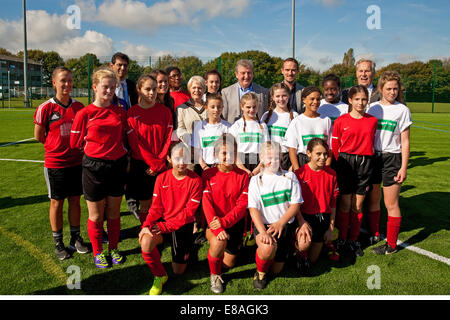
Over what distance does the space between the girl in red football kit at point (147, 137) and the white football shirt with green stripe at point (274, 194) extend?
1146 millimetres

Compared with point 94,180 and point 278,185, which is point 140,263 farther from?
point 278,185

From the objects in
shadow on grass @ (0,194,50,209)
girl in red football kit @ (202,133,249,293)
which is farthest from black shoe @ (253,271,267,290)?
shadow on grass @ (0,194,50,209)

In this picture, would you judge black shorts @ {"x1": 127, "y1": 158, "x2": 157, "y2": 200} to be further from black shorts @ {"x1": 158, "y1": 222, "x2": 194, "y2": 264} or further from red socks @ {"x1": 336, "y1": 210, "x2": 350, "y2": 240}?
red socks @ {"x1": 336, "y1": 210, "x2": 350, "y2": 240}

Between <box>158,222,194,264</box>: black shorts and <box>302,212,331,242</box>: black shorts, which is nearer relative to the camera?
<box>158,222,194,264</box>: black shorts

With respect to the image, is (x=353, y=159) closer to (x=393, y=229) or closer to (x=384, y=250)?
(x=393, y=229)

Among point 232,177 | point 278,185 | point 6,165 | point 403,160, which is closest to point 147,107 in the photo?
point 232,177

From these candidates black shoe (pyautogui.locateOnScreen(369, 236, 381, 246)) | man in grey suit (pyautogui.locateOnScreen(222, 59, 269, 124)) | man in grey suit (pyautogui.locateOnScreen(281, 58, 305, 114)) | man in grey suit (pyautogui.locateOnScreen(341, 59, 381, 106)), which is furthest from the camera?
man in grey suit (pyautogui.locateOnScreen(281, 58, 305, 114))

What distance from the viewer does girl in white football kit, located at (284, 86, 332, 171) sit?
343cm

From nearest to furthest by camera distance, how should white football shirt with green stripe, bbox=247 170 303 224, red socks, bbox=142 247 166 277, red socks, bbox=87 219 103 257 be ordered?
red socks, bbox=142 247 166 277 → white football shirt with green stripe, bbox=247 170 303 224 → red socks, bbox=87 219 103 257

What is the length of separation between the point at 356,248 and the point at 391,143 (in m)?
1.24

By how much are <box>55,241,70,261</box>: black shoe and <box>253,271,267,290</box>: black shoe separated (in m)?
2.04

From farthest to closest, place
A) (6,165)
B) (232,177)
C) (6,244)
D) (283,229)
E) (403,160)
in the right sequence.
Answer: (6,165) → (6,244) → (403,160) → (232,177) → (283,229)

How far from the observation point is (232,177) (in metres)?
3.12
